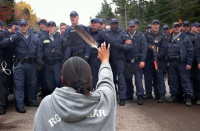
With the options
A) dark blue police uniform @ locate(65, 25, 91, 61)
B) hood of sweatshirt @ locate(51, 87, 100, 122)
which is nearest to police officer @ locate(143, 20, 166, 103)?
dark blue police uniform @ locate(65, 25, 91, 61)

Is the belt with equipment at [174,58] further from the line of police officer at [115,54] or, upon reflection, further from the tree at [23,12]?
the tree at [23,12]

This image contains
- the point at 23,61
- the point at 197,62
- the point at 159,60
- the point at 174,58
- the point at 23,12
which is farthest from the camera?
the point at 23,12

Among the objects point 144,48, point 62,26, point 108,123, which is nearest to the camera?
point 108,123

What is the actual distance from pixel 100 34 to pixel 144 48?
1492 millimetres

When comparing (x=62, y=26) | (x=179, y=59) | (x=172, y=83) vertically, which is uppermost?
(x=62, y=26)

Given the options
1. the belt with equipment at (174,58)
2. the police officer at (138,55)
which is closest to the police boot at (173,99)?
the police officer at (138,55)

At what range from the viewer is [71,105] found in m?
1.67

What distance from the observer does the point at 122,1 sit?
168 feet

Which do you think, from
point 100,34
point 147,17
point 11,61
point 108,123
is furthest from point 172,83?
point 147,17

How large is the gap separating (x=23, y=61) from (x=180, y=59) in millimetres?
4598

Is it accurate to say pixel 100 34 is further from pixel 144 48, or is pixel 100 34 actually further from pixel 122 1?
pixel 122 1

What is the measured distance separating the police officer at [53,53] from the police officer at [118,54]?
4.66 ft

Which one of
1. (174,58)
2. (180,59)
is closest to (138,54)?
(174,58)

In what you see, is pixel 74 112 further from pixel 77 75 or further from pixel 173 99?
pixel 173 99
